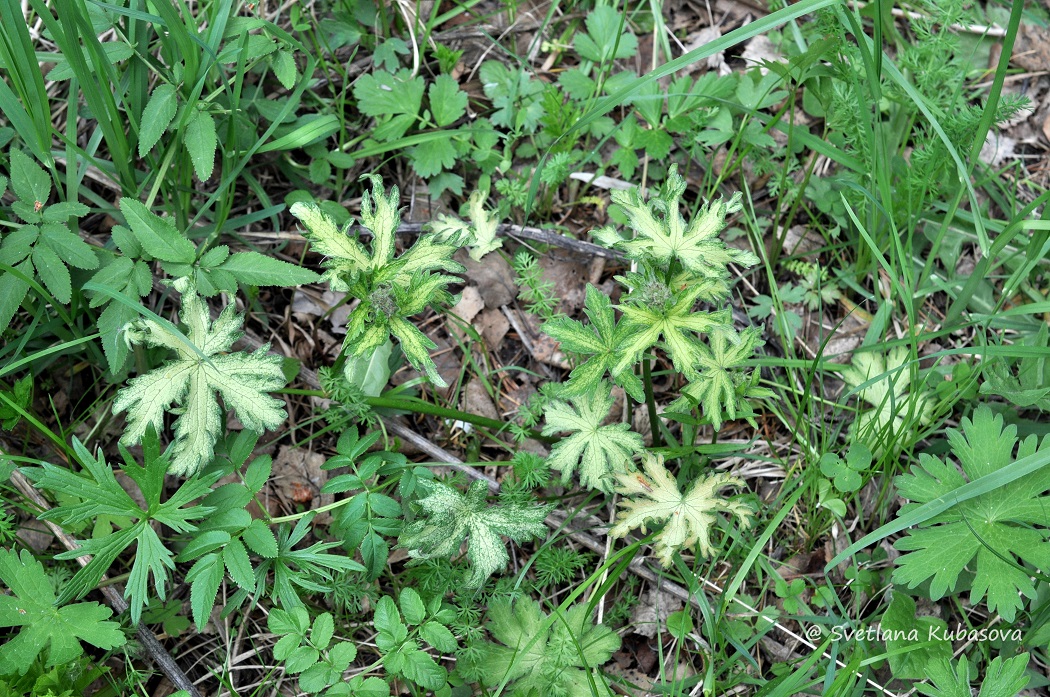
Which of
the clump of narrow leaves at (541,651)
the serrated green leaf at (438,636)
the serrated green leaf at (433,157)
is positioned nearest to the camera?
the serrated green leaf at (438,636)

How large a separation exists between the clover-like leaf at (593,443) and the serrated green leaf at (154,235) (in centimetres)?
117

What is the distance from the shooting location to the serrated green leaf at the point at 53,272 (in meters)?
2.20

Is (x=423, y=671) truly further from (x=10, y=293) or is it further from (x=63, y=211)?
(x=63, y=211)

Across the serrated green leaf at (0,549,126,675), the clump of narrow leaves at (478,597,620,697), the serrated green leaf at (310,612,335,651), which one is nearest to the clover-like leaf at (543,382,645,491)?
the clump of narrow leaves at (478,597,620,697)

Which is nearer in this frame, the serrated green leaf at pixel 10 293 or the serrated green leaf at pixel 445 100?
the serrated green leaf at pixel 10 293

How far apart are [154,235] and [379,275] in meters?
0.76

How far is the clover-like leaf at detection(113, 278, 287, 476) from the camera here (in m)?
2.10

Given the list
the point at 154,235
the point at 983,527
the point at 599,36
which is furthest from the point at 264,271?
the point at 983,527

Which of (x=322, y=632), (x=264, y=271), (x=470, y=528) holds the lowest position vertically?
(x=322, y=632)

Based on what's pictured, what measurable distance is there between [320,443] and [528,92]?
150cm

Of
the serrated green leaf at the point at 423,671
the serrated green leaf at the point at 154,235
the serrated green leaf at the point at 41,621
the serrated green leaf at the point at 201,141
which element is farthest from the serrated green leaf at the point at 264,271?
the serrated green leaf at the point at 423,671

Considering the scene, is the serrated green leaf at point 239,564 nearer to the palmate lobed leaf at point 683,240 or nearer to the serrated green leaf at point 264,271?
the serrated green leaf at point 264,271

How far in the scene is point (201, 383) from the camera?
6.99 feet

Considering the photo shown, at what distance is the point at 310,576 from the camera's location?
231 cm
